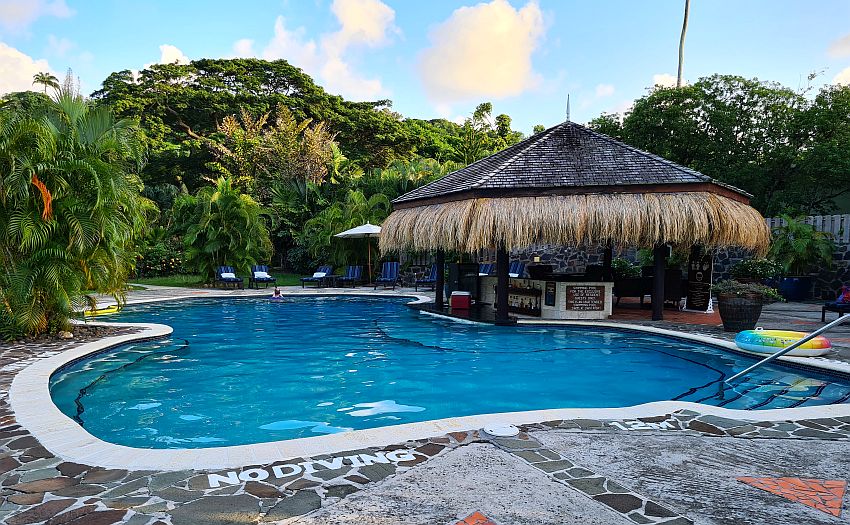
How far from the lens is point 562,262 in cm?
2280

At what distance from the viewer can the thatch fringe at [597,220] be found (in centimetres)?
1140

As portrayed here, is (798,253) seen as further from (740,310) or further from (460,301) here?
(460,301)

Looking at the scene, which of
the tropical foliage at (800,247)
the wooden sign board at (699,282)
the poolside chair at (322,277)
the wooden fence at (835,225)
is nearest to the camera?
the wooden sign board at (699,282)

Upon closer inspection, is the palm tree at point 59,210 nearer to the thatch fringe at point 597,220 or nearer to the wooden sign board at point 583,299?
the thatch fringe at point 597,220

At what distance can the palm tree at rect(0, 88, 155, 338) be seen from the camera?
823 cm

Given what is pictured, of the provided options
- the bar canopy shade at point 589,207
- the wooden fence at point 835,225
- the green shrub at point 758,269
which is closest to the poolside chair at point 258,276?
the bar canopy shade at point 589,207

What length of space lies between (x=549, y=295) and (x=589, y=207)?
2446 mm

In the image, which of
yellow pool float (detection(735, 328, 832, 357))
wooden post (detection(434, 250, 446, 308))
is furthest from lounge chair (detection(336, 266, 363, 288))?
yellow pool float (detection(735, 328, 832, 357))

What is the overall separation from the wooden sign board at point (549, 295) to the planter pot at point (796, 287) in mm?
9044

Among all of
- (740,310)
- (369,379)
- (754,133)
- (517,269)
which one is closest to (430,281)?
(517,269)

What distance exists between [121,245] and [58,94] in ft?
8.60

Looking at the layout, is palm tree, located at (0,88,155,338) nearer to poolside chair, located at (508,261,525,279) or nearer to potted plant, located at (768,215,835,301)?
poolside chair, located at (508,261,525,279)

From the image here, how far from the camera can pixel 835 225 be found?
663 inches

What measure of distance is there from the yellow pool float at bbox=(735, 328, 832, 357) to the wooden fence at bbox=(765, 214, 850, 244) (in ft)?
34.0
